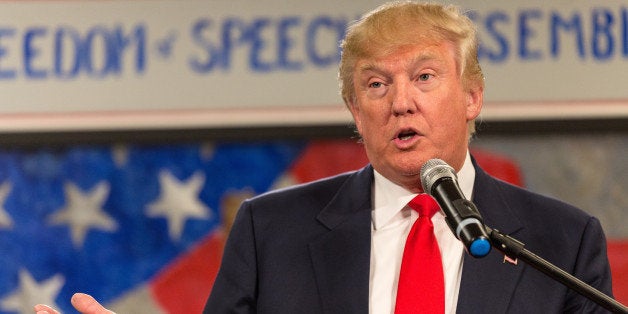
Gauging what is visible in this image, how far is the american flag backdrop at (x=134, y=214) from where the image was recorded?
9.27 feet

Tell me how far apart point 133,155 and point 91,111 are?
189 millimetres

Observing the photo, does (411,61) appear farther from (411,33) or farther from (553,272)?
(553,272)

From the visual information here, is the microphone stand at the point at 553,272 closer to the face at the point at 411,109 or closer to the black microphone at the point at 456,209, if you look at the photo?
the black microphone at the point at 456,209

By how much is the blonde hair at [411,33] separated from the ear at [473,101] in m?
0.01

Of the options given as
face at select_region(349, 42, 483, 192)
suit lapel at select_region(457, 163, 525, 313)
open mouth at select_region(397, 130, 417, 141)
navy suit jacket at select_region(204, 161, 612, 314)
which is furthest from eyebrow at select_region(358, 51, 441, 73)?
suit lapel at select_region(457, 163, 525, 313)

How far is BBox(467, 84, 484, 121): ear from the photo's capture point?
182 centimetres

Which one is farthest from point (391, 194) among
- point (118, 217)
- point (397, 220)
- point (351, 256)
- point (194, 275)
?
point (118, 217)

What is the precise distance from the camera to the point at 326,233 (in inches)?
69.6

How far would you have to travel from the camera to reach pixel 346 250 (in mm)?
1712

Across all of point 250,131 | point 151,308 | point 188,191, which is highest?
point 250,131

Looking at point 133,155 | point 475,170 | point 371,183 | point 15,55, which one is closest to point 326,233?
point 371,183

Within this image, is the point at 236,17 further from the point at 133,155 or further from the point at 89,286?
the point at 89,286

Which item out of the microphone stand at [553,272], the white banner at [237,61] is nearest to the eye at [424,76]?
the microphone stand at [553,272]

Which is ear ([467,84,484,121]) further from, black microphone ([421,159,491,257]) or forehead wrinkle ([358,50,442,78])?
black microphone ([421,159,491,257])
